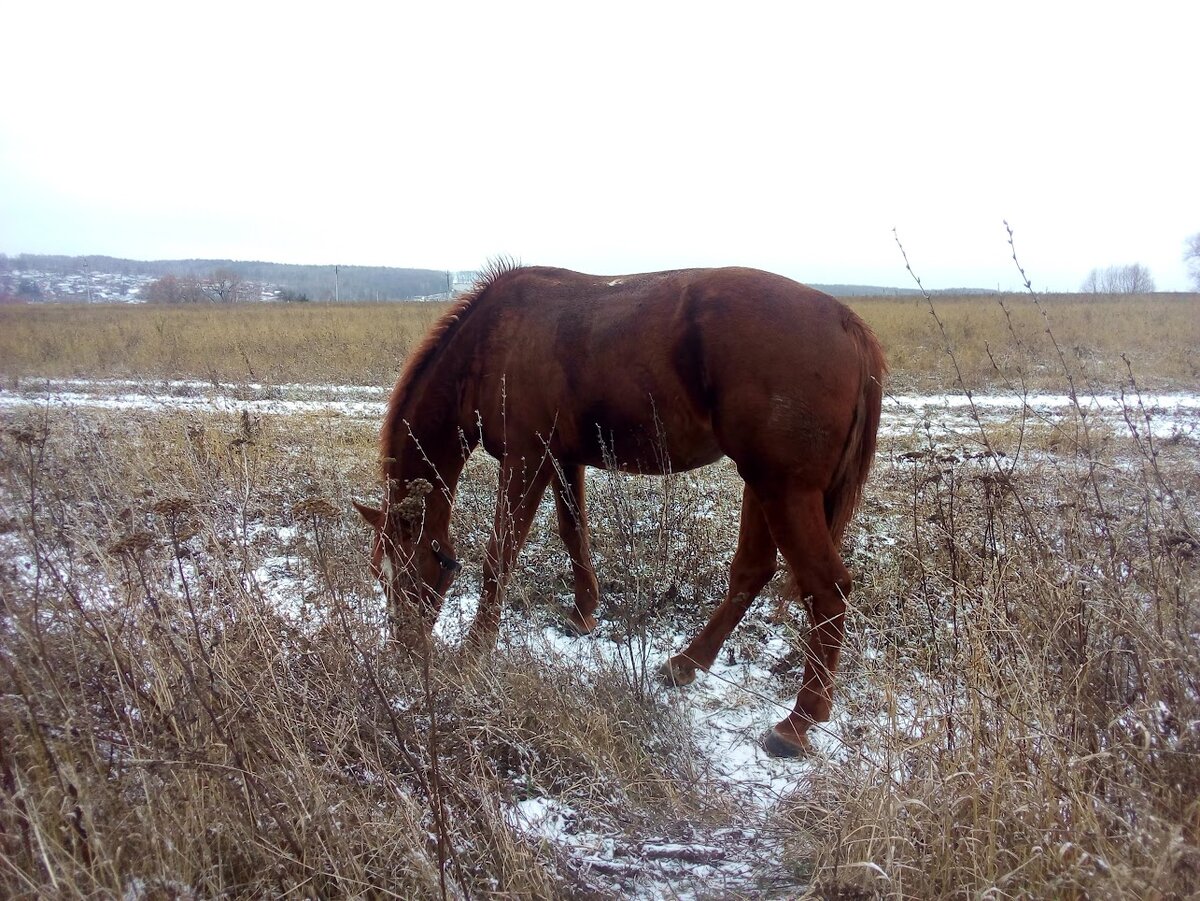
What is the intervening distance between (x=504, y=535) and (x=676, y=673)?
1.05m

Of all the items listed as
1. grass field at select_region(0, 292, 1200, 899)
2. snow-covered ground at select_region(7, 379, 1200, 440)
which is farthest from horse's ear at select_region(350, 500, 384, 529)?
snow-covered ground at select_region(7, 379, 1200, 440)

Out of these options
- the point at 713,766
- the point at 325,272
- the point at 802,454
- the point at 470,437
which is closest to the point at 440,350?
the point at 470,437

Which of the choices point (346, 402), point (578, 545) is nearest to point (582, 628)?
point (578, 545)

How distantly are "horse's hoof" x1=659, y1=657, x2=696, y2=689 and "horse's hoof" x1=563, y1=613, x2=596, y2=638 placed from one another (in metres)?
0.57

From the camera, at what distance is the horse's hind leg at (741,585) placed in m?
3.30

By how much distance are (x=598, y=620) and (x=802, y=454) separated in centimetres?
167

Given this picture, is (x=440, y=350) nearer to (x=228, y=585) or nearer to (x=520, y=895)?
(x=228, y=585)

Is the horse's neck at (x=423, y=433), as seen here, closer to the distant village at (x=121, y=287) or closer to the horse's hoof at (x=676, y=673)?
the distant village at (x=121, y=287)

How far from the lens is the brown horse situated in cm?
289

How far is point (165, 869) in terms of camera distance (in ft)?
5.36

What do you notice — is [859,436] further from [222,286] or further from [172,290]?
[222,286]

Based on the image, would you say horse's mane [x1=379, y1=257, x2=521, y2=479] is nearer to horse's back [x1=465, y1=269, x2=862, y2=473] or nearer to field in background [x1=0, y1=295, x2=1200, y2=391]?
horse's back [x1=465, y1=269, x2=862, y2=473]

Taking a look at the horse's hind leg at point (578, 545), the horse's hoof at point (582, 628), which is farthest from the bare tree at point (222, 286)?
the horse's hoof at point (582, 628)

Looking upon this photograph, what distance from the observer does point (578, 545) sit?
4.02 meters
